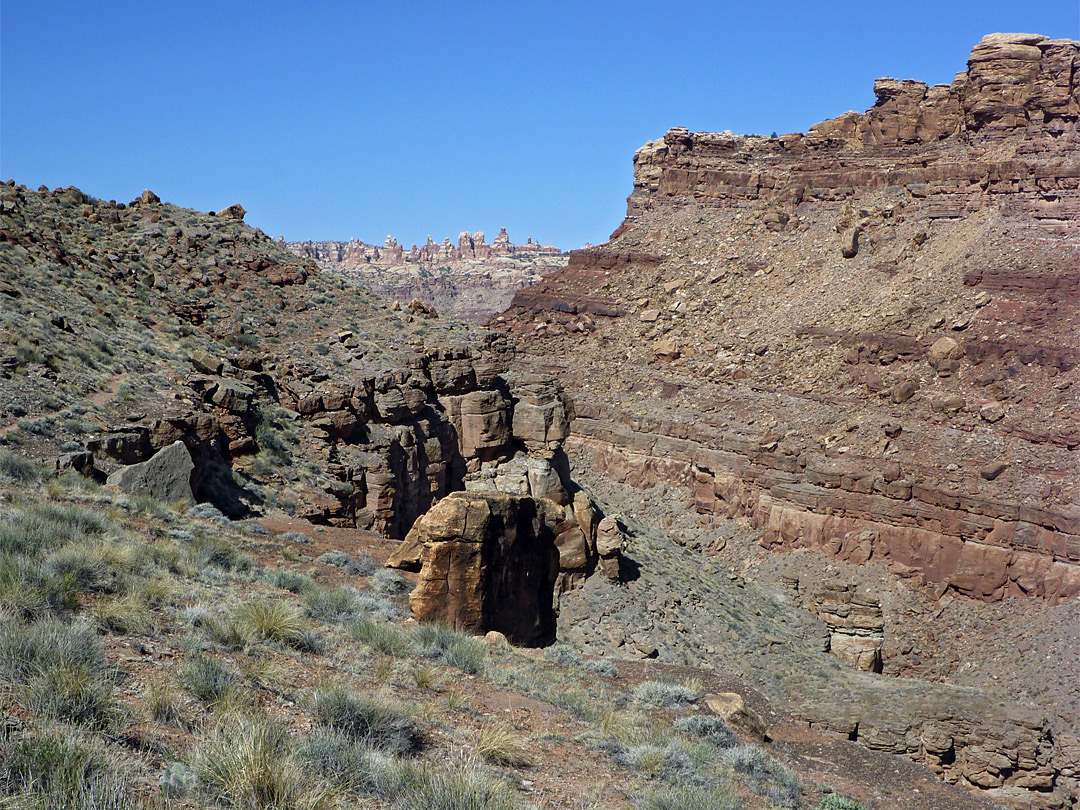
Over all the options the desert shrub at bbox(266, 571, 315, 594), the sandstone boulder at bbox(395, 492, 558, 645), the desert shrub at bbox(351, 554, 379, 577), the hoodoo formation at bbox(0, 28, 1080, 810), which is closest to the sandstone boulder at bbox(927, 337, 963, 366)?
the hoodoo formation at bbox(0, 28, 1080, 810)

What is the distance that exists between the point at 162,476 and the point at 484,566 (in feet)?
22.1

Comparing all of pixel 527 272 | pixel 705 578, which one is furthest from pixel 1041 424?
pixel 527 272

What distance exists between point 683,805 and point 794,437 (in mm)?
34755

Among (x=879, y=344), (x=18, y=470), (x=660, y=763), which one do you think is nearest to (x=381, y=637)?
(x=660, y=763)

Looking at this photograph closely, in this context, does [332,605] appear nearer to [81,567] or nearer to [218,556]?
[218,556]

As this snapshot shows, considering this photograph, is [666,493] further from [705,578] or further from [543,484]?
[543,484]

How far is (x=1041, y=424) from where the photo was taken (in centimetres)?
3569

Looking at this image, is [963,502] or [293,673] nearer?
[293,673]

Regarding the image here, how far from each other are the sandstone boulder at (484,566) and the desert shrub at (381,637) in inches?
139

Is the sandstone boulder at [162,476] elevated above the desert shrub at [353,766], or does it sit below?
above

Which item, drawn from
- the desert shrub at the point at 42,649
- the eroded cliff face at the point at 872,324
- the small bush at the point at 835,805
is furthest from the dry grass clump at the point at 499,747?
the eroded cliff face at the point at 872,324

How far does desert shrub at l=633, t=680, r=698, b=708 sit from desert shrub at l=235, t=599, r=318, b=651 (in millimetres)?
5838

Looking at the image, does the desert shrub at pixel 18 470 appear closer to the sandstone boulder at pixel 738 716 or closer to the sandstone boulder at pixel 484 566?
the sandstone boulder at pixel 484 566

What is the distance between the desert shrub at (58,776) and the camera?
5.02m
